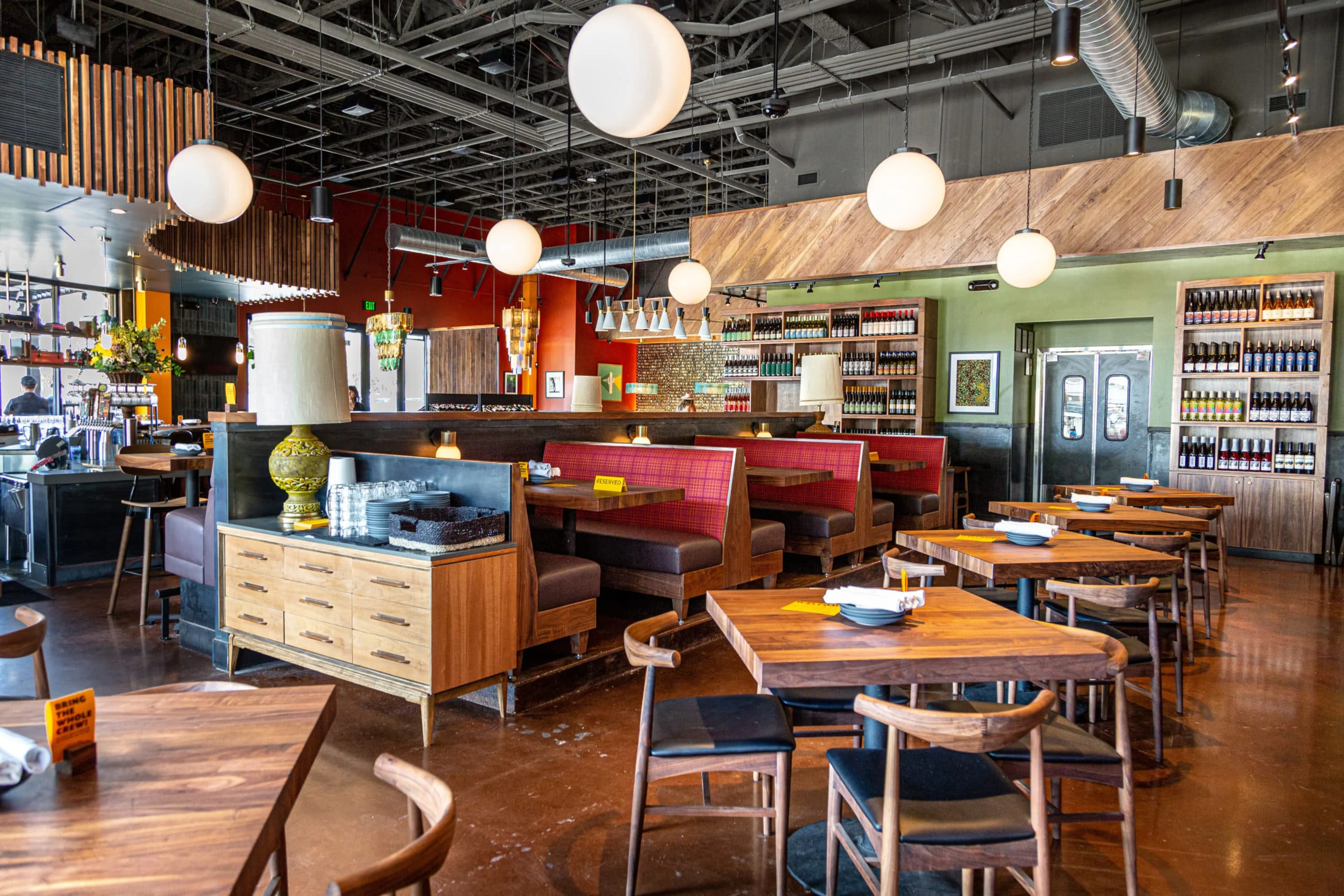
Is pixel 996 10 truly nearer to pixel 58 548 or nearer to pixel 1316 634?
pixel 1316 634

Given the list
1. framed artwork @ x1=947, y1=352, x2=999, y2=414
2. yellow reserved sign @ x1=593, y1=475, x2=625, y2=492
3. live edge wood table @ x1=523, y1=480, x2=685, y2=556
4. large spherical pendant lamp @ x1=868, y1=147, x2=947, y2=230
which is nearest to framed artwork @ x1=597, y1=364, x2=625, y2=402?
framed artwork @ x1=947, y1=352, x2=999, y2=414

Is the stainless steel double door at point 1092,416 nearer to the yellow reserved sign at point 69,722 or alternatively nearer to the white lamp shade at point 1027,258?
the white lamp shade at point 1027,258

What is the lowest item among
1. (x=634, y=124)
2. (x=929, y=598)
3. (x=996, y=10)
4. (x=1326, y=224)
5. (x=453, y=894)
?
(x=453, y=894)

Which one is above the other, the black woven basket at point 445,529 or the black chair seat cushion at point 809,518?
the black woven basket at point 445,529

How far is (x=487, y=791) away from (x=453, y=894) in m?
0.63

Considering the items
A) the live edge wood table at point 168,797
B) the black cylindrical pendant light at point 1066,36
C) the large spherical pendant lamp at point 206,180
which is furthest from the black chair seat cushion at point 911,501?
the live edge wood table at point 168,797

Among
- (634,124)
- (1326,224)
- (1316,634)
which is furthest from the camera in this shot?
(1326,224)

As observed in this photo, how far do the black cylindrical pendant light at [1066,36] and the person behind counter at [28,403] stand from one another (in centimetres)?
1217

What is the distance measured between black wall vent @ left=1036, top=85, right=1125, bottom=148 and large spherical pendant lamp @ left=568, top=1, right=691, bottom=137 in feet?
22.8

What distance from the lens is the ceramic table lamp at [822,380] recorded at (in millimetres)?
7617

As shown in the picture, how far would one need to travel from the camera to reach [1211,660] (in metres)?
4.62

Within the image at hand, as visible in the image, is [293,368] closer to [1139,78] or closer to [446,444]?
[446,444]

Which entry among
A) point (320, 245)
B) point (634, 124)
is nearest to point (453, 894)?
point (634, 124)

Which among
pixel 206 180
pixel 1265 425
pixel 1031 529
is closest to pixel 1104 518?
pixel 1031 529
